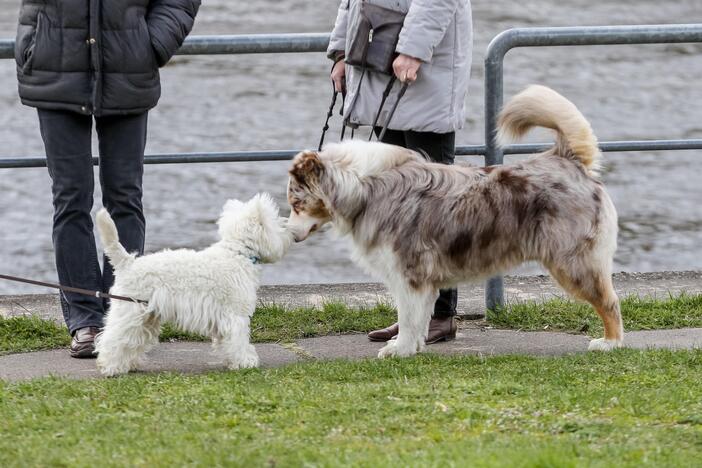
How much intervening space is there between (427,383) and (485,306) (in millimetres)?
1824

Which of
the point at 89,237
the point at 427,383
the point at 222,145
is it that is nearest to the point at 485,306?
the point at 427,383

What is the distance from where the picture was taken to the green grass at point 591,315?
6574 millimetres

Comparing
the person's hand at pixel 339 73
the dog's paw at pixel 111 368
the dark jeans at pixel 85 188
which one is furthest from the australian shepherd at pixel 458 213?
the dog's paw at pixel 111 368

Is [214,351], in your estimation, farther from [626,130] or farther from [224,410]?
[626,130]

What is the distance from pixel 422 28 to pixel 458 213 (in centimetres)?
89

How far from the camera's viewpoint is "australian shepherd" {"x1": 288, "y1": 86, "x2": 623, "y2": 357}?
572 centimetres

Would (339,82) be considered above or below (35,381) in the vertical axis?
above

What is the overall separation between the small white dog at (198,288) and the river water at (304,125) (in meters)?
2.04

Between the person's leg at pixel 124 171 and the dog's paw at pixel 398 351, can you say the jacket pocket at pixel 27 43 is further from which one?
the dog's paw at pixel 398 351

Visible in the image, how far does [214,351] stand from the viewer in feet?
19.1

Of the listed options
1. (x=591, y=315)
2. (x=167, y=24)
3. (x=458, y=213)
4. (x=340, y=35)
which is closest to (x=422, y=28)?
(x=340, y=35)

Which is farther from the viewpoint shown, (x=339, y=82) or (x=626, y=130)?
(x=626, y=130)

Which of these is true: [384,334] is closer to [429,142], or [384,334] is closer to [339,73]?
[429,142]

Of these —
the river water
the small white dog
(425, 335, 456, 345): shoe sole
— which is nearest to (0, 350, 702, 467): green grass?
the small white dog
